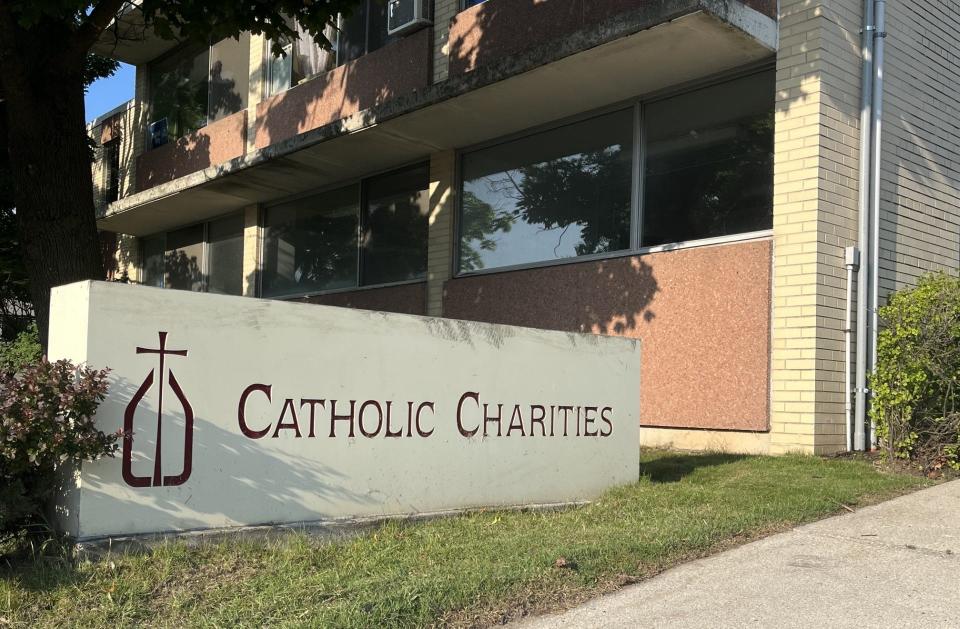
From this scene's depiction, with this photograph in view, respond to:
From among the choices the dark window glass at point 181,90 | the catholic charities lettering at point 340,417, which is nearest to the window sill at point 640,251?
the catholic charities lettering at point 340,417

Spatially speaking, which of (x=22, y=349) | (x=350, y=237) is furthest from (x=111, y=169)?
(x=350, y=237)

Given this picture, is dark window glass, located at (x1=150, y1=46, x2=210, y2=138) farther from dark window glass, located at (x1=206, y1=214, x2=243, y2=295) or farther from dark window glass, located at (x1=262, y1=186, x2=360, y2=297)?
dark window glass, located at (x1=262, y1=186, x2=360, y2=297)

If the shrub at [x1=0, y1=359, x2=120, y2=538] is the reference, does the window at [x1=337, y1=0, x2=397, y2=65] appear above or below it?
above

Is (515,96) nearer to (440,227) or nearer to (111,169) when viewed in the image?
(440,227)

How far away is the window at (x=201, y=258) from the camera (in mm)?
17172

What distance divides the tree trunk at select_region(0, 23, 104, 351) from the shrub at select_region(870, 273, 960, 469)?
7.46 m

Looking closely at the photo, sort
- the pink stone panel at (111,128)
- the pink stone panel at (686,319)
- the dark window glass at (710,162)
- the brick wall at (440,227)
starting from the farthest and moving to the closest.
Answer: the pink stone panel at (111,128)
the brick wall at (440,227)
the dark window glass at (710,162)
the pink stone panel at (686,319)

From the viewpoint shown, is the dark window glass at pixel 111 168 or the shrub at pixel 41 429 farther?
the dark window glass at pixel 111 168

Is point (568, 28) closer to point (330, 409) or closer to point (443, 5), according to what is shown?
point (443, 5)

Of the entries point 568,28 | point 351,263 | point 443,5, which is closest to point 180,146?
point 351,263

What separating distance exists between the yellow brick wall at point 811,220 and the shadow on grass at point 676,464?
0.58m

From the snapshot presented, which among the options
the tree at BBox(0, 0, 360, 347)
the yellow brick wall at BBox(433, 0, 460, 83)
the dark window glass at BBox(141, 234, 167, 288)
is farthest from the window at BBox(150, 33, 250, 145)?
the tree at BBox(0, 0, 360, 347)

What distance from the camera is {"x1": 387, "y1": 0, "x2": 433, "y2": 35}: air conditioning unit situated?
12.1m

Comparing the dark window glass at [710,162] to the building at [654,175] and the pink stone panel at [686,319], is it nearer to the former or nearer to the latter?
the building at [654,175]
